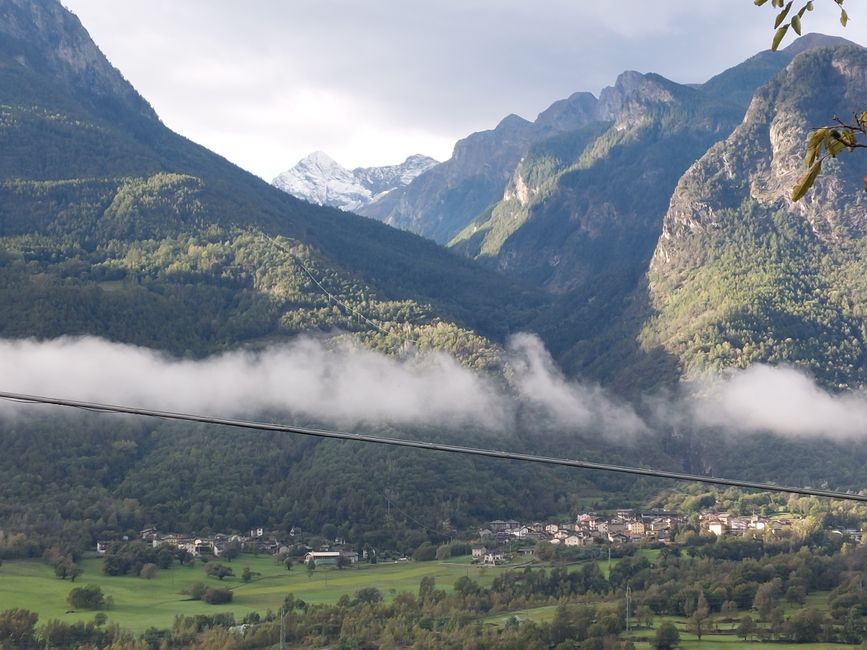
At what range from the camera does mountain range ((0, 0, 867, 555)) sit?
99.8 m

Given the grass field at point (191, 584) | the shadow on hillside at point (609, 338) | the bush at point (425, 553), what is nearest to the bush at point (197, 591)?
the grass field at point (191, 584)

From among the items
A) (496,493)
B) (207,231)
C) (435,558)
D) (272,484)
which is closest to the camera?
(435,558)

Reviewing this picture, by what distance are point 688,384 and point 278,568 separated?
8239 centimetres

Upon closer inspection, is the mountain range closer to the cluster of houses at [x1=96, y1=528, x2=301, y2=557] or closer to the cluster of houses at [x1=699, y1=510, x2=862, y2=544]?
the cluster of houses at [x1=96, y1=528, x2=301, y2=557]

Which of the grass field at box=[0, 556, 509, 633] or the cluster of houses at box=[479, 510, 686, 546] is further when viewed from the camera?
the cluster of houses at box=[479, 510, 686, 546]

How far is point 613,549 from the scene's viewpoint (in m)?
93.2

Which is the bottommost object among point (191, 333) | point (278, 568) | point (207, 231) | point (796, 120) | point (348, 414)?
point (278, 568)

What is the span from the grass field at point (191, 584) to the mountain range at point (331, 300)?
23.2ft

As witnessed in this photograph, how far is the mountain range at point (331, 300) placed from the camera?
99812mm

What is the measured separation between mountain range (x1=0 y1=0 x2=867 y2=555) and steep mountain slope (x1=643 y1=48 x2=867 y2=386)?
0.33 m

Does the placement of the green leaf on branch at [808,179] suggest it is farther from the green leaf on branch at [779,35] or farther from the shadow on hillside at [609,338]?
the shadow on hillside at [609,338]

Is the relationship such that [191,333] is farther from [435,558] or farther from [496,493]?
[435,558]

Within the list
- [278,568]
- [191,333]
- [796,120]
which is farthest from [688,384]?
[278,568]

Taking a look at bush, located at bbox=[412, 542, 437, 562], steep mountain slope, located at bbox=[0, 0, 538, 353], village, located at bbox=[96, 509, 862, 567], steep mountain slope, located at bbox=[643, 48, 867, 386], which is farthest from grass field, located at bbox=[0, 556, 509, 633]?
steep mountain slope, located at bbox=[643, 48, 867, 386]
